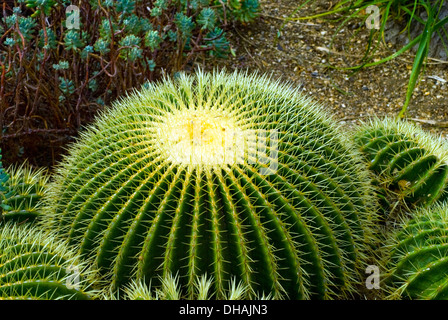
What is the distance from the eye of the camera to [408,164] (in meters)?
2.92

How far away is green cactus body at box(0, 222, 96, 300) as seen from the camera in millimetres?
1885

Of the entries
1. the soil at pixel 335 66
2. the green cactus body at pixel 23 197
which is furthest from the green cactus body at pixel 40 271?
the soil at pixel 335 66

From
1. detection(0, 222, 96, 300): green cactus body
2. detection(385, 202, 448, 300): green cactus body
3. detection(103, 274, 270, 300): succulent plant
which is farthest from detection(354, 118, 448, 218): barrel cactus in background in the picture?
detection(0, 222, 96, 300): green cactus body

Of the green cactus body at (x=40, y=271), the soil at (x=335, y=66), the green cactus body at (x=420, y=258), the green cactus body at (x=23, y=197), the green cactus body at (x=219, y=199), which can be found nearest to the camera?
the green cactus body at (x=40, y=271)

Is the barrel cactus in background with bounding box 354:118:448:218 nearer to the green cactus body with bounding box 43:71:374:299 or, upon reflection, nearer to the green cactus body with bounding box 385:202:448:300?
the green cactus body with bounding box 385:202:448:300

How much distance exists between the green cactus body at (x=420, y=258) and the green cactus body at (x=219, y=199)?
0.20 metres

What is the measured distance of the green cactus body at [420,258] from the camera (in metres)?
2.25

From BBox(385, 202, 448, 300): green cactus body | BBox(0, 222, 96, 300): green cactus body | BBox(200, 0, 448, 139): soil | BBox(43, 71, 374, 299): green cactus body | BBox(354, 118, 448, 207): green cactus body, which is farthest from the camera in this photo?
BBox(200, 0, 448, 139): soil

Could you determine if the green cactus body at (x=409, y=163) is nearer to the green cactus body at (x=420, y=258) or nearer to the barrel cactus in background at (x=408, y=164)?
the barrel cactus in background at (x=408, y=164)

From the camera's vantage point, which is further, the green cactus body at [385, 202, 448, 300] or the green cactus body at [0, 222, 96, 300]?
the green cactus body at [385, 202, 448, 300]

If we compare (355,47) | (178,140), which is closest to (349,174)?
(178,140)

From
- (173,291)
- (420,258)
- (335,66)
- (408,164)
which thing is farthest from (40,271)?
(335,66)

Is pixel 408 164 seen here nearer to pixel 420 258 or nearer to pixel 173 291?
pixel 420 258

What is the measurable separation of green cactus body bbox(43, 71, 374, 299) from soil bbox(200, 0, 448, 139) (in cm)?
196
